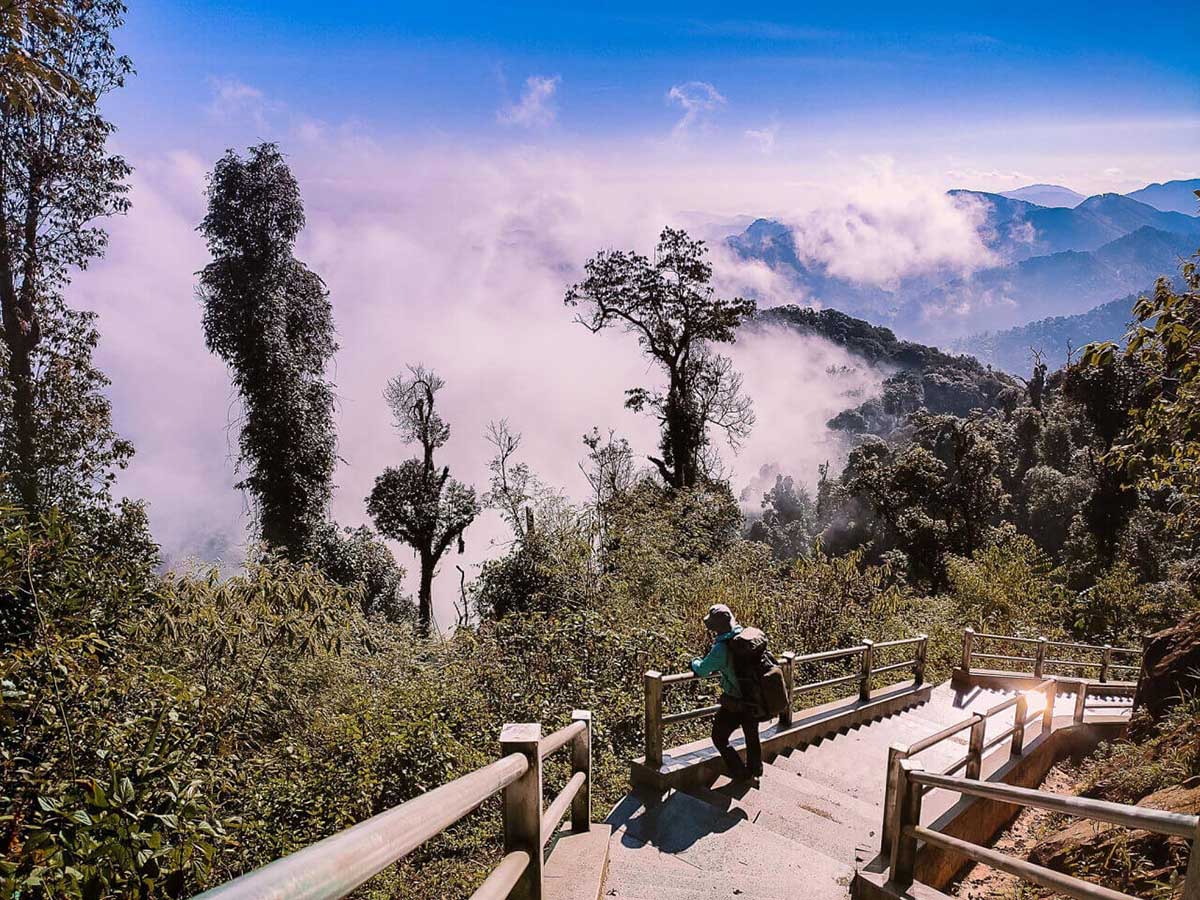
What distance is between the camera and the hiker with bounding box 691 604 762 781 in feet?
18.4

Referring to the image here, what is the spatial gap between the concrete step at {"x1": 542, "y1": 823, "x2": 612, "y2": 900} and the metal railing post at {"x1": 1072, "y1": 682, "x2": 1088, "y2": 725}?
21.0 ft

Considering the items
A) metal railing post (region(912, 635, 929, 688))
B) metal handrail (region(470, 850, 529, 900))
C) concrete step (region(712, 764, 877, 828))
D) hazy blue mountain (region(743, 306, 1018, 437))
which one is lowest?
metal railing post (region(912, 635, 929, 688))

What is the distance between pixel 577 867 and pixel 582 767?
18.1 inches

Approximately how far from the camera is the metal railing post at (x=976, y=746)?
5028 mm

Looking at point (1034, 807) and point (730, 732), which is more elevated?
point (1034, 807)

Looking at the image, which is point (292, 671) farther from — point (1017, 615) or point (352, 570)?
point (1017, 615)

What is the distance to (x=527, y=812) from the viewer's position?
7.29 ft

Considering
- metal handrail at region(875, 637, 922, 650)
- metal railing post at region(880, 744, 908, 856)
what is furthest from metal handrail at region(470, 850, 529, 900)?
metal handrail at region(875, 637, 922, 650)

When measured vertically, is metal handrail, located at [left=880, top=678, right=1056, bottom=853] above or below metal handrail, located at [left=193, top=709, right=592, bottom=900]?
below

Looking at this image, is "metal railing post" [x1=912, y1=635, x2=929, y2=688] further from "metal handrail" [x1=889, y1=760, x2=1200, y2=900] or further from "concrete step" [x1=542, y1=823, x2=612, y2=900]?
"concrete step" [x1=542, y1=823, x2=612, y2=900]

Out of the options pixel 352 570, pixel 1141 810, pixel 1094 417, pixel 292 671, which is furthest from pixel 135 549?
pixel 1094 417

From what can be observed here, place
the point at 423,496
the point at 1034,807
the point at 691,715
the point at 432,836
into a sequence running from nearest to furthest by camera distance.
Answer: the point at 432,836 < the point at 1034,807 < the point at 691,715 < the point at 423,496

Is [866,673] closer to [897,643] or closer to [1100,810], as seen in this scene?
[897,643]

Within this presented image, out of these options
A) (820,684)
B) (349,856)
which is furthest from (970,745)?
(349,856)
